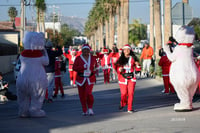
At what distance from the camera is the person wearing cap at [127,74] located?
12797 millimetres

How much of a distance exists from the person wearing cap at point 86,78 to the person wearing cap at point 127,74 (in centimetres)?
73

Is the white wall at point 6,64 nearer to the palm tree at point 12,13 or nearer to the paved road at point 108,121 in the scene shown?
the paved road at point 108,121

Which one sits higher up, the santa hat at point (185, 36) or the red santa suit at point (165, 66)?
the santa hat at point (185, 36)

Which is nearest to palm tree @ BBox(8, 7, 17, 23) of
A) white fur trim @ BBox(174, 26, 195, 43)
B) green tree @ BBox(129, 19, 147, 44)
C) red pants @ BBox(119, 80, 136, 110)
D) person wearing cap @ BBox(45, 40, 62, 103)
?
green tree @ BBox(129, 19, 147, 44)

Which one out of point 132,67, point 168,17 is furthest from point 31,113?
point 168,17

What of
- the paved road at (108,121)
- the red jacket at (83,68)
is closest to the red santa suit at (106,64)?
the paved road at (108,121)

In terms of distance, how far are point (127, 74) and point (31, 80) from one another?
2459 millimetres

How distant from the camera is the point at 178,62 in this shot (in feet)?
40.3

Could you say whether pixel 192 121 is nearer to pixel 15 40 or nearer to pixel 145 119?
pixel 145 119

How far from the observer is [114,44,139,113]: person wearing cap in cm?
1280

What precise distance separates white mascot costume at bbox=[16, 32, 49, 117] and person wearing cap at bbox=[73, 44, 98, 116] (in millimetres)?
926

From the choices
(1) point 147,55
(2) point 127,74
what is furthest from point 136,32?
(2) point 127,74

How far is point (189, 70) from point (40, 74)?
368 centimetres

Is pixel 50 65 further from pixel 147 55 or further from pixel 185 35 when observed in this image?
pixel 147 55
